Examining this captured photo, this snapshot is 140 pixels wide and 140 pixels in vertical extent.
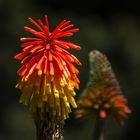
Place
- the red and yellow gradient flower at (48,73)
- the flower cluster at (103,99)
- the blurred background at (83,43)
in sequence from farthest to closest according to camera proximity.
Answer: the blurred background at (83,43), the red and yellow gradient flower at (48,73), the flower cluster at (103,99)

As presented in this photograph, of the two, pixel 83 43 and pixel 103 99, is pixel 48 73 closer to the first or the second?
pixel 103 99

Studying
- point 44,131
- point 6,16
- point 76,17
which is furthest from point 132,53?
point 44,131

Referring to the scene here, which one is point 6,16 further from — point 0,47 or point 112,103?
point 112,103

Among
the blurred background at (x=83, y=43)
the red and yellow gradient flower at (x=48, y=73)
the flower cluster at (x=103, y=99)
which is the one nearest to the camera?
the flower cluster at (x=103, y=99)

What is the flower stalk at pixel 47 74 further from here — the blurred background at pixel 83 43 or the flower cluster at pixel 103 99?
the blurred background at pixel 83 43

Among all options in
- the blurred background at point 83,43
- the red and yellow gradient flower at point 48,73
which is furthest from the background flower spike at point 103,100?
the blurred background at point 83,43

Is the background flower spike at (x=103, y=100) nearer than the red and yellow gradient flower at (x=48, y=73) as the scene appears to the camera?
Yes

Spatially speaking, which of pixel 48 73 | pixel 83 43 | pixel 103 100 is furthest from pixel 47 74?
pixel 83 43
